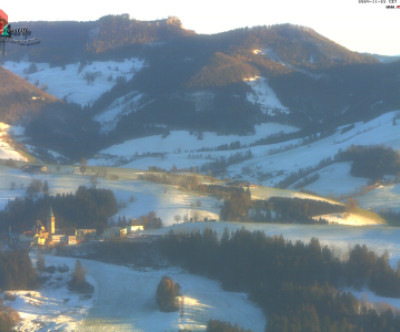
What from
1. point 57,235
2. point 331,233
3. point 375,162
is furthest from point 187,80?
point 57,235

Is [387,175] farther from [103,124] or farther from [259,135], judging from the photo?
[103,124]

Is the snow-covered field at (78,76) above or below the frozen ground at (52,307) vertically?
above

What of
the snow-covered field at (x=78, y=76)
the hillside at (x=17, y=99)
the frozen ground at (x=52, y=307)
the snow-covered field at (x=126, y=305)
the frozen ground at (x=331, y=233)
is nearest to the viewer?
the frozen ground at (x=52, y=307)

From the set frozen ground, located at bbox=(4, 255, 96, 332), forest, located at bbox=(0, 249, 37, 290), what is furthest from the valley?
forest, located at bbox=(0, 249, 37, 290)

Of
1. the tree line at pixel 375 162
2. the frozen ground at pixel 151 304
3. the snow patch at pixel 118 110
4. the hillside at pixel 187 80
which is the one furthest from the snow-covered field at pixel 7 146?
the frozen ground at pixel 151 304

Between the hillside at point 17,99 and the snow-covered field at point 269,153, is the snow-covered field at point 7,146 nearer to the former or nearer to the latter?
the hillside at point 17,99

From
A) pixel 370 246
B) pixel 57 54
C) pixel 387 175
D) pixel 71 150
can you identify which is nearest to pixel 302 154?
pixel 387 175

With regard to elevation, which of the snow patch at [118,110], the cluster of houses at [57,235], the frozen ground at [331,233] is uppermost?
the snow patch at [118,110]

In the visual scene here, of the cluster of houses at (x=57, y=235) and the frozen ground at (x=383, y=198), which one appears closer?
the cluster of houses at (x=57, y=235)
